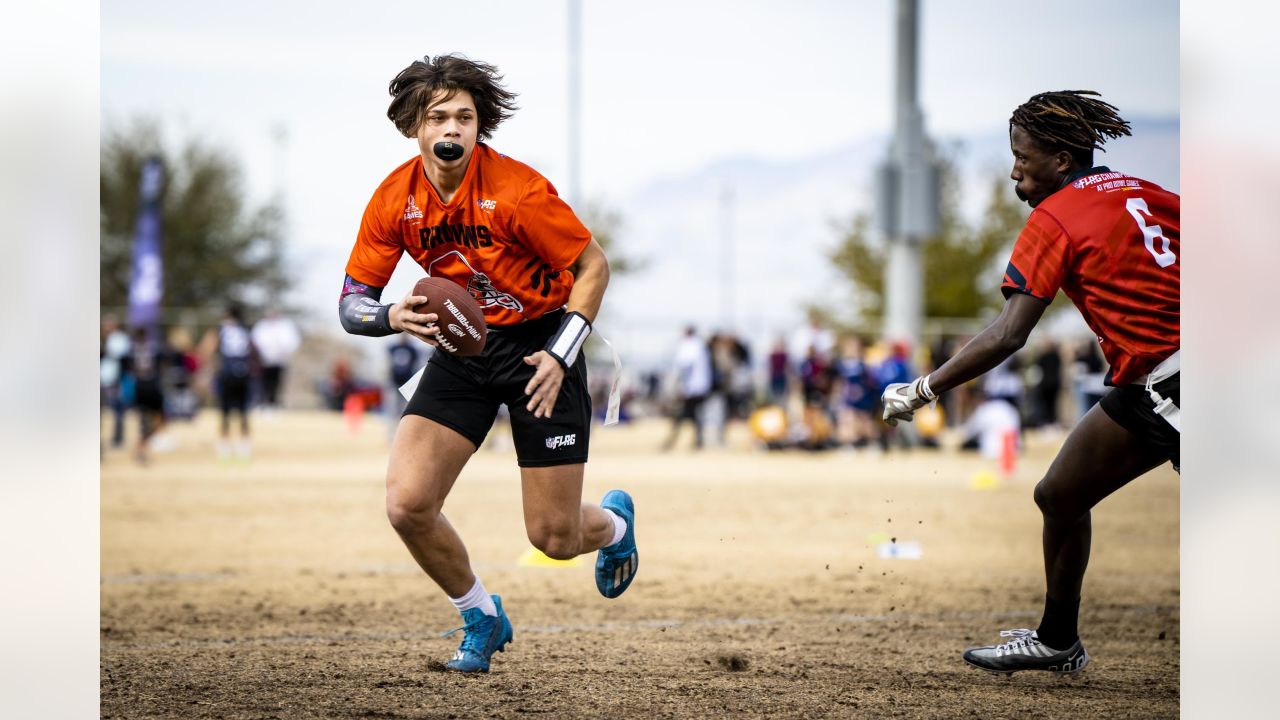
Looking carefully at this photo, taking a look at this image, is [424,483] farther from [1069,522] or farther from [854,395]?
[854,395]

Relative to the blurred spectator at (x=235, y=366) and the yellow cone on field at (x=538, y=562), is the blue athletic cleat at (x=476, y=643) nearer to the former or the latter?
the yellow cone on field at (x=538, y=562)

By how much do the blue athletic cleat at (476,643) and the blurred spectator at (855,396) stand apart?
1566 centimetres

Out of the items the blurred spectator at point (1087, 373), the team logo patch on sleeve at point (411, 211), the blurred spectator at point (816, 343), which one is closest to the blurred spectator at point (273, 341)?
the blurred spectator at point (816, 343)

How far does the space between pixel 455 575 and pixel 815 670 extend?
1664 mm

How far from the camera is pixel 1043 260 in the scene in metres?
4.82

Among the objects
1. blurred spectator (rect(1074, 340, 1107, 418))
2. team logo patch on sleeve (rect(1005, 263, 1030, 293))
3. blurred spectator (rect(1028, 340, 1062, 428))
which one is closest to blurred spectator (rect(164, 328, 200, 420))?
blurred spectator (rect(1028, 340, 1062, 428))

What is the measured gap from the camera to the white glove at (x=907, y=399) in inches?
199

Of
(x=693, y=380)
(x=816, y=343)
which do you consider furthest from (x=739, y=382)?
(x=693, y=380)

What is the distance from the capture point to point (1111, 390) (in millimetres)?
5348

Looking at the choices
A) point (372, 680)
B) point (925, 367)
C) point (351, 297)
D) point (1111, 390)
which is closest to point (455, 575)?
point (372, 680)

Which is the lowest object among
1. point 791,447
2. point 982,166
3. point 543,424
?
point 791,447
